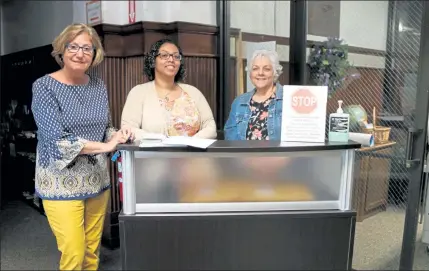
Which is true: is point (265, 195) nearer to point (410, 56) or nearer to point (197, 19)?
point (410, 56)

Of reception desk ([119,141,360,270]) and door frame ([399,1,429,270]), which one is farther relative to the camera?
door frame ([399,1,429,270])

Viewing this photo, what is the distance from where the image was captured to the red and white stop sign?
4.33ft

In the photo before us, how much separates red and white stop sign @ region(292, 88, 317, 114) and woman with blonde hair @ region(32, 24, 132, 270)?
2.08 feet

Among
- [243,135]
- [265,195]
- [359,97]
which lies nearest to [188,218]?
[265,195]

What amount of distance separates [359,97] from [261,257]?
1.21 m

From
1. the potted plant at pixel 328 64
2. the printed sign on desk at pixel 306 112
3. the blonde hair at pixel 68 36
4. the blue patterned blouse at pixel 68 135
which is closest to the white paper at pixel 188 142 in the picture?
the printed sign on desk at pixel 306 112

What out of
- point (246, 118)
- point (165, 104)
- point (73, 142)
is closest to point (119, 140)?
point (73, 142)

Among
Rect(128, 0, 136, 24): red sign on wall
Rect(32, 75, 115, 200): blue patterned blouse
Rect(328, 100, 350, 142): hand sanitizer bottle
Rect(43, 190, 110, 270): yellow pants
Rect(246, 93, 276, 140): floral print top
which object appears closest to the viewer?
Rect(328, 100, 350, 142): hand sanitizer bottle

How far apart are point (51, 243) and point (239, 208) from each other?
0.96 m

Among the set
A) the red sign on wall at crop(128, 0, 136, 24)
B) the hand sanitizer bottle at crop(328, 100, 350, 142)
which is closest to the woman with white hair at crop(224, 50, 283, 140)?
the hand sanitizer bottle at crop(328, 100, 350, 142)

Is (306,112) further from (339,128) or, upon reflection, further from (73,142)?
(73,142)

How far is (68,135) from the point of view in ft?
4.87

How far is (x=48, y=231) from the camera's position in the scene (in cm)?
169

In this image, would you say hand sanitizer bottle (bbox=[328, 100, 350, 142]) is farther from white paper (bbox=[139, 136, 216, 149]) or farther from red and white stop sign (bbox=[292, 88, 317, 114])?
white paper (bbox=[139, 136, 216, 149])
